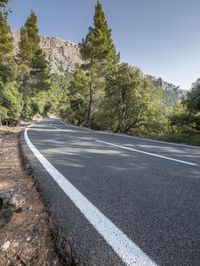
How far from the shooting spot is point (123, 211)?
7.71 ft

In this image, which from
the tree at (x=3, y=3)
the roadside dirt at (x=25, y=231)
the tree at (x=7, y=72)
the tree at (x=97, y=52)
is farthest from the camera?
the tree at (x=97, y=52)

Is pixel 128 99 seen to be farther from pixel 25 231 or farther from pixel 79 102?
pixel 25 231

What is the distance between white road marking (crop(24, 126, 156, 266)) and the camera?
1552 millimetres

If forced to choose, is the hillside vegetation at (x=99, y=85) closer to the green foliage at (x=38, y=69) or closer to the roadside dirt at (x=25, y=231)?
the green foliage at (x=38, y=69)

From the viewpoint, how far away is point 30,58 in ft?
89.2

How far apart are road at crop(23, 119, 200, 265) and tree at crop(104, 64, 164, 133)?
1524 cm

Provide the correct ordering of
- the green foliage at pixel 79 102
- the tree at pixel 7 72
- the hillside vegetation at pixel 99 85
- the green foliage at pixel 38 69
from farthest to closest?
the green foliage at pixel 79 102 → the green foliage at pixel 38 69 → the hillside vegetation at pixel 99 85 → the tree at pixel 7 72

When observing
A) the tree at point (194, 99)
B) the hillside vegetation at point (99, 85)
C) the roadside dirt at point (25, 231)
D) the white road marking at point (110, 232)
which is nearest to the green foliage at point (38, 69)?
the hillside vegetation at point (99, 85)

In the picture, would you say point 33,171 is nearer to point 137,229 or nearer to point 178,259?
point 137,229

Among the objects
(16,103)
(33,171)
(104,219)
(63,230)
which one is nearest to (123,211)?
(104,219)

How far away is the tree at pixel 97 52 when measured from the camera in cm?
2477

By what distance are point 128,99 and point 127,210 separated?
1859 cm

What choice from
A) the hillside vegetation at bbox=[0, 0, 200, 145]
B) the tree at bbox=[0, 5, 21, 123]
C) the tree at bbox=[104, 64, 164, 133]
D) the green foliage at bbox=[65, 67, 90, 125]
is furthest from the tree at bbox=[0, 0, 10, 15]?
the green foliage at bbox=[65, 67, 90, 125]

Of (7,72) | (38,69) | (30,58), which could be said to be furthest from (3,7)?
(38,69)
